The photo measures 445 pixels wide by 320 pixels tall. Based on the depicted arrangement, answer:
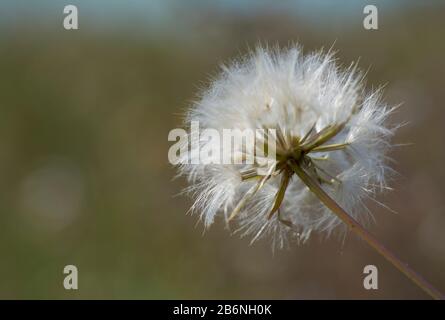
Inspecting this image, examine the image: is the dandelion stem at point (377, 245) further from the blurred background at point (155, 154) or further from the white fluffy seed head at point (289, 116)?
the blurred background at point (155, 154)

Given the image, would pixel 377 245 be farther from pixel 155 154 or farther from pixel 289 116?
pixel 155 154

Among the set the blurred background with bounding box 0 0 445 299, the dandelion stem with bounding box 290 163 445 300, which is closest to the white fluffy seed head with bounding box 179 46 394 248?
the dandelion stem with bounding box 290 163 445 300

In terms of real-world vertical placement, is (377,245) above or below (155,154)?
below

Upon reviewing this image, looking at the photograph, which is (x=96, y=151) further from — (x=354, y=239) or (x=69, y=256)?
(x=354, y=239)

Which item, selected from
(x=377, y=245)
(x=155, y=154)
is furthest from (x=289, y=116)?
(x=155, y=154)
